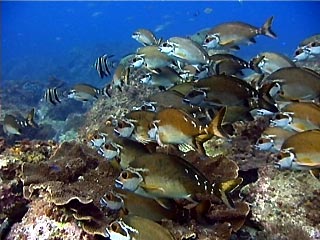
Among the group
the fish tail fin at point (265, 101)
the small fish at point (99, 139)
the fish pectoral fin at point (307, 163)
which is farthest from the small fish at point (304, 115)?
the small fish at point (99, 139)

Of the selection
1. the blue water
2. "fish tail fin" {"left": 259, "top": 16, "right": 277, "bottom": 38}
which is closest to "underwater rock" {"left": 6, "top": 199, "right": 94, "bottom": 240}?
"fish tail fin" {"left": 259, "top": 16, "right": 277, "bottom": 38}

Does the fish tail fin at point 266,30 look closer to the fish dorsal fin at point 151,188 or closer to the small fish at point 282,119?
the small fish at point 282,119

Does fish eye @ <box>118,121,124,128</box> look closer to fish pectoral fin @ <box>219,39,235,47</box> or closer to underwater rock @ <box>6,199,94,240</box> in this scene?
underwater rock @ <box>6,199,94,240</box>

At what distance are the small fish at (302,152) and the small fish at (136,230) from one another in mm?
1112

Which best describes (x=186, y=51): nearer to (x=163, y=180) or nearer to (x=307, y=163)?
(x=307, y=163)

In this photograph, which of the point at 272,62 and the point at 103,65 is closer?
the point at 272,62

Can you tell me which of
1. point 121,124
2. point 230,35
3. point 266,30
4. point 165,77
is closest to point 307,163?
point 121,124

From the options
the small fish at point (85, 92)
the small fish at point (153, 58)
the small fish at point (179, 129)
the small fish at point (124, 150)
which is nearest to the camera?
the small fish at point (179, 129)

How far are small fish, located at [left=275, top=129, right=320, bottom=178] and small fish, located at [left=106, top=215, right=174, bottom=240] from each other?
1112mm

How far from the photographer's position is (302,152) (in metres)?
3.22

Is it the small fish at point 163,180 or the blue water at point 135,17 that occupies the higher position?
the small fish at point 163,180

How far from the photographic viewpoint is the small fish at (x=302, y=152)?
3201mm

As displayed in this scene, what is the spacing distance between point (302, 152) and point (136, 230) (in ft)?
4.65

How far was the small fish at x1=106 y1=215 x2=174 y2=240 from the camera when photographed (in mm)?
2705
